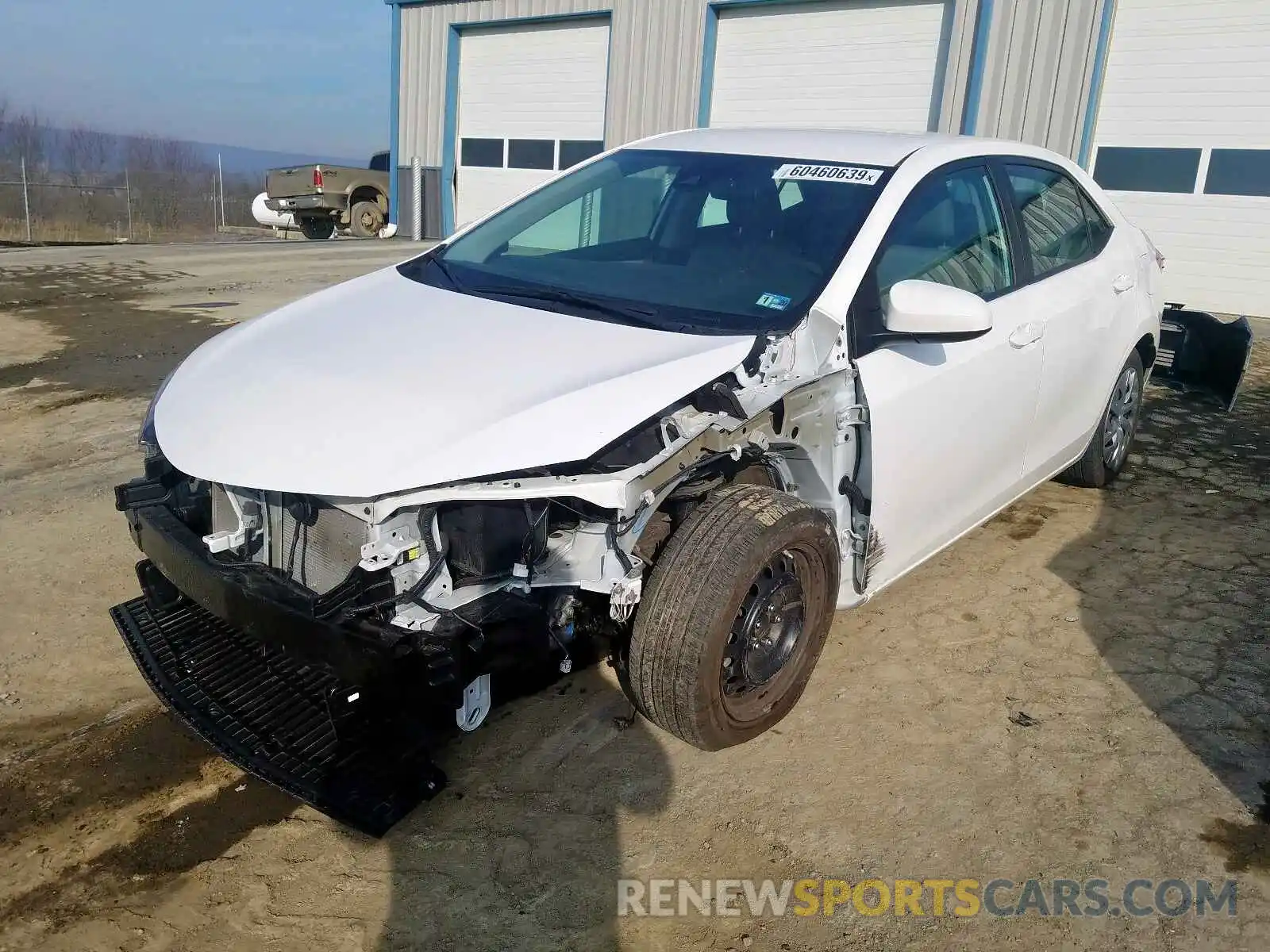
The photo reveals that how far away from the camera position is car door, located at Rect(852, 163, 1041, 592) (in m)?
3.13

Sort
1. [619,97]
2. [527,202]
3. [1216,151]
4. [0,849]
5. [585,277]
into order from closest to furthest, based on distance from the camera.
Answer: [0,849] < [585,277] < [527,202] < [1216,151] < [619,97]

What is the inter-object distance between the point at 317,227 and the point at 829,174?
63.7 feet

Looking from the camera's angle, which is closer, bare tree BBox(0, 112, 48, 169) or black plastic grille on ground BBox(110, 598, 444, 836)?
black plastic grille on ground BBox(110, 598, 444, 836)

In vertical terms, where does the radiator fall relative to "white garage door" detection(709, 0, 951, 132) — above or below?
below

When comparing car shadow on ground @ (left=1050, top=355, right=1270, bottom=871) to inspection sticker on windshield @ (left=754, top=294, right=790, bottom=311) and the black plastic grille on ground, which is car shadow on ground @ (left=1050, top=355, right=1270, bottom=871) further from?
the black plastic grille on ground

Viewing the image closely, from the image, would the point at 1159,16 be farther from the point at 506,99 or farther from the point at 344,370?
the point at 344,370

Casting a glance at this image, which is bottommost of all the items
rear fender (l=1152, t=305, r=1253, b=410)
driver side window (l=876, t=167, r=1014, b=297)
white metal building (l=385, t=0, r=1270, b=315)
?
rear fender (l=1152, t=305, r=1253, b=410)

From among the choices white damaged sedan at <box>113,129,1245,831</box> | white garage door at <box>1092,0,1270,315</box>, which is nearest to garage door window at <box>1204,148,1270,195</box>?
white garage door at <box>1092,0,1270,315</box>

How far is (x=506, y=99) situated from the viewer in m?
Answer: 16.3

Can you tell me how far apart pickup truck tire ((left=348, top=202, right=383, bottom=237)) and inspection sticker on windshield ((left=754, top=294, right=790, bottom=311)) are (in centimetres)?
1821

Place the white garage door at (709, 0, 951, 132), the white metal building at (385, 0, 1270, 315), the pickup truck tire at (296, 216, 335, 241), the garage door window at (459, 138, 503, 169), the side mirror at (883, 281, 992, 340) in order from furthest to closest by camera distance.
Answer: the pickup truck tire at (296, 216, 335, 241) → the garage door window at (459, 138, 503, 169) → the white garage door at (709, 0, 951, 132) → the white metal building at (385, 0, 1270, 315) → the side mirror at (883, 281, 992, 340)

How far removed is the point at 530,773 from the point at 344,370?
123 cm

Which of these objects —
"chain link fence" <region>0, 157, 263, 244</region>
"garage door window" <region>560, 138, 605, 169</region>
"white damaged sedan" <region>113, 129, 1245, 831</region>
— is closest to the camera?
"white damaged sedan" <region>113, 129, 1245, 831</region>

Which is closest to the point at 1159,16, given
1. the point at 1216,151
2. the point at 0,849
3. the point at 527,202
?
the point at 1216,151
